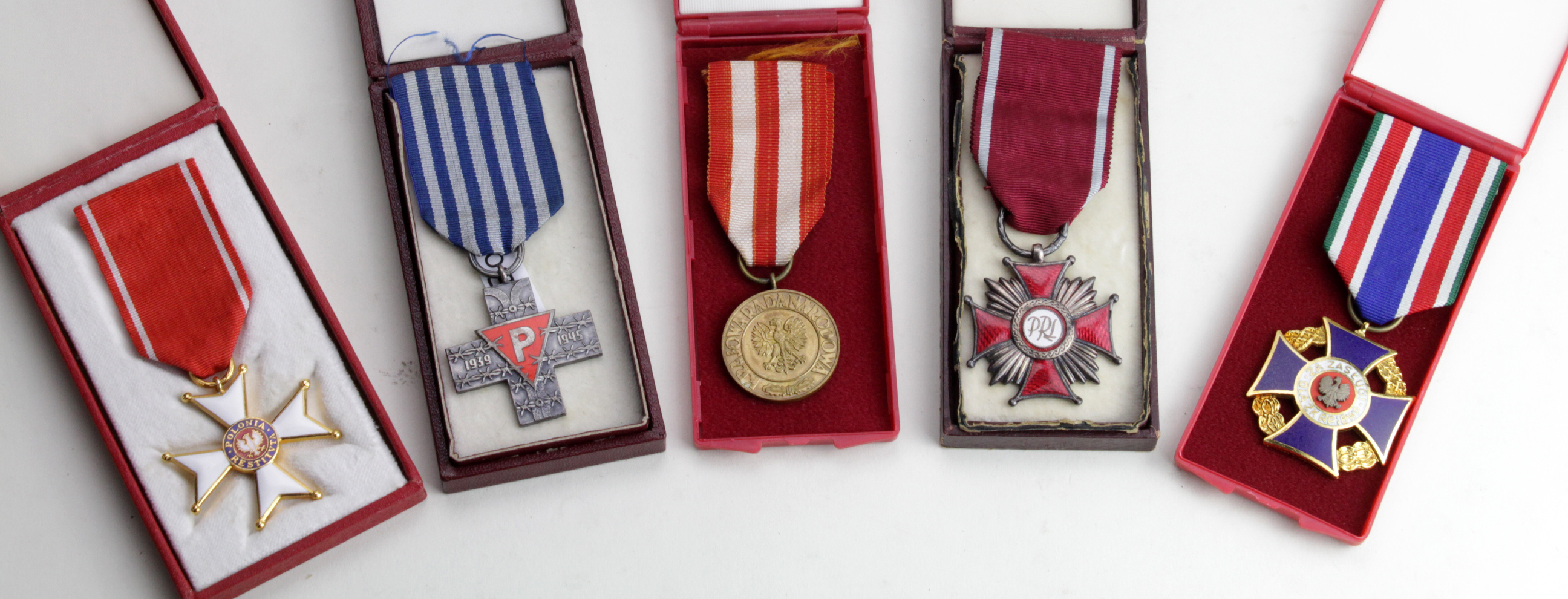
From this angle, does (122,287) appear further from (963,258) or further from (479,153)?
(963,258)

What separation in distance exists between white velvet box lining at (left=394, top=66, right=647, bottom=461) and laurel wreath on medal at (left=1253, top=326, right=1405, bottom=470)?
65.3 inches

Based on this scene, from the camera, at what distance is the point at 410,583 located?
2588 mm

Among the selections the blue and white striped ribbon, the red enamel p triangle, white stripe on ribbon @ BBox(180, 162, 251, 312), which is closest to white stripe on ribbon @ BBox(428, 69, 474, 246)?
the blue and white striped ribbon

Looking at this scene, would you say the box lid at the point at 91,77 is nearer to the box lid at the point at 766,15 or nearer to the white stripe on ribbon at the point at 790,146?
the box lid at the point at 766,15

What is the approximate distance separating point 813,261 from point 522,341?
0.79m

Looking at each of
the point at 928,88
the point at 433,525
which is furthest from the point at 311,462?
the point at 928,88

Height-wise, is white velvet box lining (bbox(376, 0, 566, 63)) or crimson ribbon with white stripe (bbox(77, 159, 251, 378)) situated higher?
white velvet box lining (bbox(376, 0, 566, 63))

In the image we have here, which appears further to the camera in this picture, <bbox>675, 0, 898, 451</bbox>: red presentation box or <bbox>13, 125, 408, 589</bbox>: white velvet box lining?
<bbox>675, 0, 898, 451</bbox>: red presentation box

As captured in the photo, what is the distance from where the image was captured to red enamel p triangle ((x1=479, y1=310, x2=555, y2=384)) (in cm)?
261

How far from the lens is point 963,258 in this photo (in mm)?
2730

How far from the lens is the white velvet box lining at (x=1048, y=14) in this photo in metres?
2.88

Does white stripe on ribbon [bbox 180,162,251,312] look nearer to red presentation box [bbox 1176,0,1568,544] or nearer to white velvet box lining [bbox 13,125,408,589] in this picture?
white velvet box lining [bbox 13,125,408,589]

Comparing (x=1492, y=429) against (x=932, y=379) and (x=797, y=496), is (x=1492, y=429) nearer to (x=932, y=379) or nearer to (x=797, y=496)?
(x=932, y=379)

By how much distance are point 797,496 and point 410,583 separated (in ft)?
3.31
